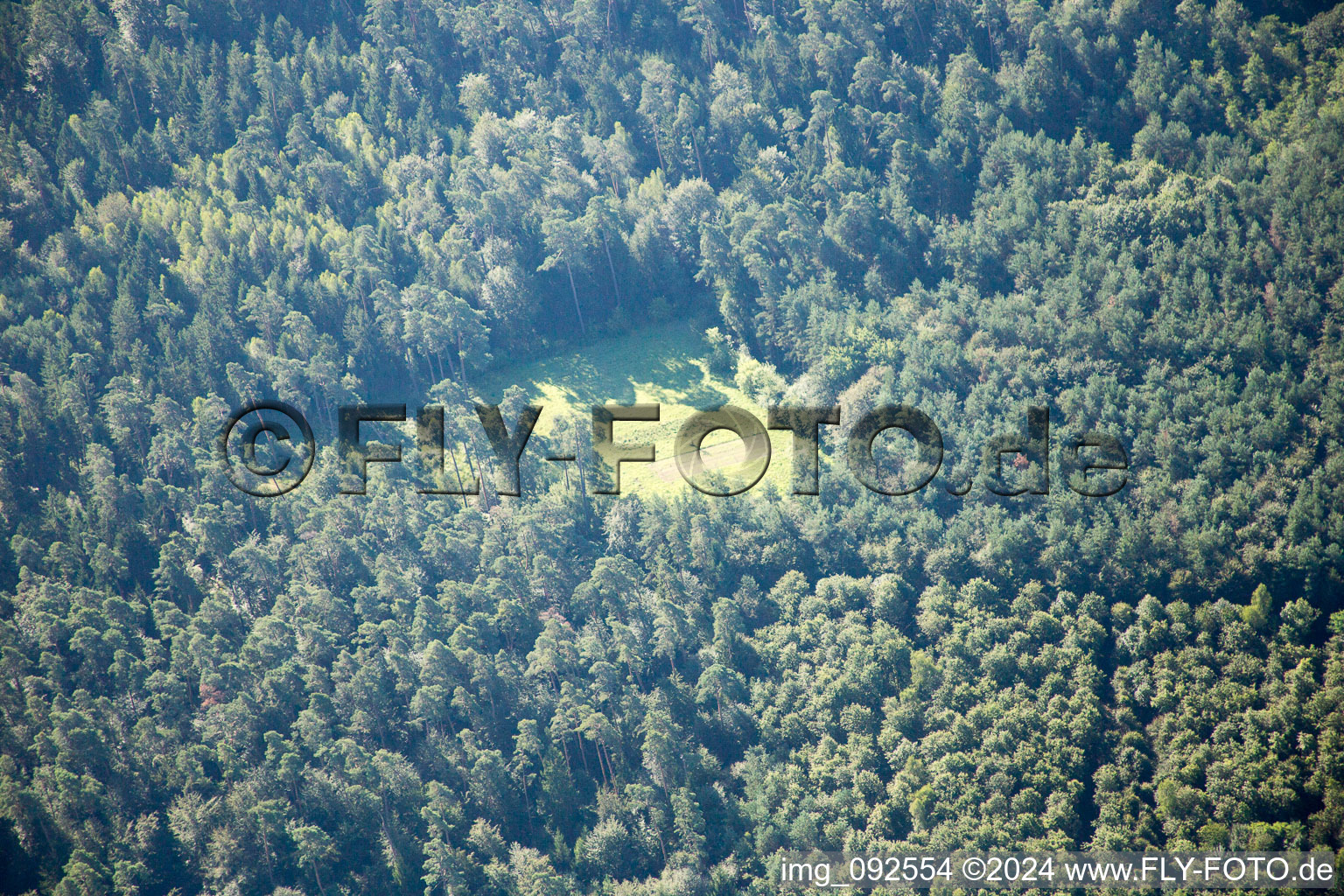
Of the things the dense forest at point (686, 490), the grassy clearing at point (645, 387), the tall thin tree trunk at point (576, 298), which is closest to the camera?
the dense forest at point (686, 490)

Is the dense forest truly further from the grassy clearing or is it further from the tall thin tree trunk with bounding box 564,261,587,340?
the grassy clearing

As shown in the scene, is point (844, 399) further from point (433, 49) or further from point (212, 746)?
point (433, 49)

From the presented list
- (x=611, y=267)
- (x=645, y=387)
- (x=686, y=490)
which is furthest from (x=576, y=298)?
(x=686, y=490)

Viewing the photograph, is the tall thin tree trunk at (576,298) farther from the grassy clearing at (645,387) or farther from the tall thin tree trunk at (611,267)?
the tall thin tree trunk at (611,267)

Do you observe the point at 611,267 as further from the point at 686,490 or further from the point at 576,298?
the point at 686,490

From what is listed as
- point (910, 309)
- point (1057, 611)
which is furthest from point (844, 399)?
point (1057, 611)

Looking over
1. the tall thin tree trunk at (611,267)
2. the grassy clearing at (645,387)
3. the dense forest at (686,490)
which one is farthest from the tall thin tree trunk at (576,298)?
the tall thin tree trunk at (611,267)

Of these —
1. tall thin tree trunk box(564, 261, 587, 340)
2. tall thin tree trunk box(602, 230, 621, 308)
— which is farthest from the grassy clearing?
tall thin tree trunk box(602, 230, 621, 308)
